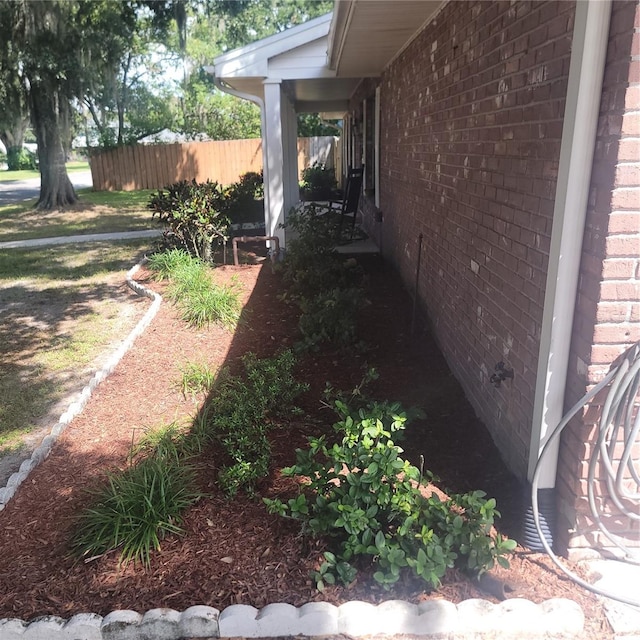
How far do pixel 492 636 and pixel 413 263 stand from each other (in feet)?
14.5

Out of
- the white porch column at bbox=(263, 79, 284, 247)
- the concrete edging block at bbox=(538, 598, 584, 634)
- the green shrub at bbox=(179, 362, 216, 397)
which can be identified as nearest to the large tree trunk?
the white porch column at bbox=(263, 79, 284, 247)

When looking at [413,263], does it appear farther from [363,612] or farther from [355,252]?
[363,612]

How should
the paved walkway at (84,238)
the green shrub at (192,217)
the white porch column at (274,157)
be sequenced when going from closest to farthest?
the green shrub at (192,217)
the white porch column at (274,157)
the paved walkway at (84,238)

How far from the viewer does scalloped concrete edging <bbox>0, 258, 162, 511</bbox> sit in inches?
128

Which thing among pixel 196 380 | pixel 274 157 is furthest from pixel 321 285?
pixel 274 157

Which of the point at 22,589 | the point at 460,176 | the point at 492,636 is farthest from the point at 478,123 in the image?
the point at 22,589

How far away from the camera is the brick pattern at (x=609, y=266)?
1.91 metres

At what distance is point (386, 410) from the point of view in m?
2.96

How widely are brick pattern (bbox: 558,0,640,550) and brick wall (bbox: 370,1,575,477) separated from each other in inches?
12.6

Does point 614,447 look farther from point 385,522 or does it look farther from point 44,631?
point 44,631

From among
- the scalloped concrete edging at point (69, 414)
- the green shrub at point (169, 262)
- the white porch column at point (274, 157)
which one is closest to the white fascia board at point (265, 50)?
the white porch column at point (274, 157)

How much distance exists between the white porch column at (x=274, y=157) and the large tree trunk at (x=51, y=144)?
386 inches

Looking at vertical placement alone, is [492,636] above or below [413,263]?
below

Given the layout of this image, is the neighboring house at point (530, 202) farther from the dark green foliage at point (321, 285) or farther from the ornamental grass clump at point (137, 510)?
the ornamental grass clump at point (137, 510)
